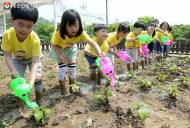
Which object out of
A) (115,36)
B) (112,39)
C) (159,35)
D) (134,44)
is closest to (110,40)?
(112,39)

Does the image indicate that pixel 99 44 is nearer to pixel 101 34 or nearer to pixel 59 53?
pixel 101 34

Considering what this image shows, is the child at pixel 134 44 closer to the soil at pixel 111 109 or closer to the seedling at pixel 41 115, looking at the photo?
the soil at pixel 111 109

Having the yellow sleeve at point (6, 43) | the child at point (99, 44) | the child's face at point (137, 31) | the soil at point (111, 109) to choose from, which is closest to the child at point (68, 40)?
the soil at point (111, 109)

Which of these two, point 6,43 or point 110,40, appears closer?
point 6,43

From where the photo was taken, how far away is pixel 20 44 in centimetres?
469

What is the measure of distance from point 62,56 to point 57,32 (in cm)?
42

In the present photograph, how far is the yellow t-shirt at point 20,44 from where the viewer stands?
4.61 metres

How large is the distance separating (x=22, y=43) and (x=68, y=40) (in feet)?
3.59

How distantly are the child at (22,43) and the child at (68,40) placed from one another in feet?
2.05

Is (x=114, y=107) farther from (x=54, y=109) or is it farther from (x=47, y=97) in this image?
(x=47, y=97)

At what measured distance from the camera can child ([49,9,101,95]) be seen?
513 cm

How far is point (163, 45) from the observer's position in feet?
41.8

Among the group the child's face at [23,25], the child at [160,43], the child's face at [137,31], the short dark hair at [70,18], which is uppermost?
the short dark hair at [70,18]

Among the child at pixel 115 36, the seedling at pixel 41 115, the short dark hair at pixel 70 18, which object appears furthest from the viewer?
the child at pixel 115 36
